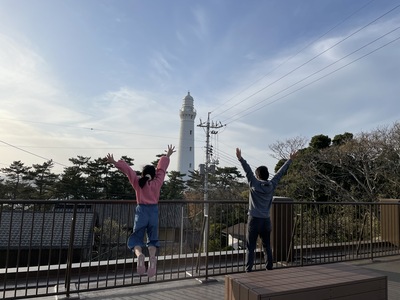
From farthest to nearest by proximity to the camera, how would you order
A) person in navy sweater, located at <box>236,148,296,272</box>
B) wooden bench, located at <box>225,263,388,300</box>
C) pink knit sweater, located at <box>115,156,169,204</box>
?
person in navy sweater, located at <box>236,148,296,272</box> → pink knit sweater, located at <box>115,156,169,204</box> → wooden bench, located at <box>225,263,388,300</box>

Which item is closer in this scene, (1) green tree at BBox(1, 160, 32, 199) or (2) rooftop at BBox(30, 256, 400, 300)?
(2) rooftop at BBox(30, 256, 400, 300)

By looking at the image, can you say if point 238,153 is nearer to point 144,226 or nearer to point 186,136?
point 144,226

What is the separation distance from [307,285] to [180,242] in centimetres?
367

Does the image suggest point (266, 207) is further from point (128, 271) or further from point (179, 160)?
point (179, 160)

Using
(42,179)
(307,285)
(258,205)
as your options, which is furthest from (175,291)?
(42,179)

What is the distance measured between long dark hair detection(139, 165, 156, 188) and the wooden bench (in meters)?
1.56

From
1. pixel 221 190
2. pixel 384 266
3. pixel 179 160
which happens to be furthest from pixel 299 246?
pixel 179 160

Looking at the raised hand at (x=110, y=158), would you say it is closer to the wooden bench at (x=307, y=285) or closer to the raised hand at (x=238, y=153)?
the raised hand at (x=238, y=153)

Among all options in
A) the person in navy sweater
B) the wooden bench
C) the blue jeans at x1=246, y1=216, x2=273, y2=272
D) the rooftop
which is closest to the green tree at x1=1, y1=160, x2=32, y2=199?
the rooftop

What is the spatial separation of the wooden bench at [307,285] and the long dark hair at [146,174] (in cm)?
156

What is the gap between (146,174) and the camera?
395 centimetres

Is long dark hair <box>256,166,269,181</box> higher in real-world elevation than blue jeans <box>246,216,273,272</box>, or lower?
higher

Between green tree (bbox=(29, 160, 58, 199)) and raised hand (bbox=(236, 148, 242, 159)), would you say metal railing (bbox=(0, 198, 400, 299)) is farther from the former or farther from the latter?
green tree (bbox=(29, 160, 58, 199))

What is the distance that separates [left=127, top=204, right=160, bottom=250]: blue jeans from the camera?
12.6 ft
